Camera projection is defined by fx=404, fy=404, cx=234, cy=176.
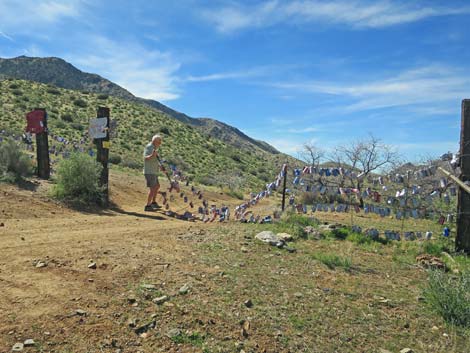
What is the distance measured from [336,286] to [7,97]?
36.6 m

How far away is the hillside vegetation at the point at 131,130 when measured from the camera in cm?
2825

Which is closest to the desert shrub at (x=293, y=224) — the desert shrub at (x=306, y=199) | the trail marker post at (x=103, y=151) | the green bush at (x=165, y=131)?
the trail marker post at (x=103, y=151)

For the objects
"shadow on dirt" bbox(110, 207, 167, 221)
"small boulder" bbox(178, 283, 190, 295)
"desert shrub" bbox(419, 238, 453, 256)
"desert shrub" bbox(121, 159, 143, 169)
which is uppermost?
"desert shrub" bbox(121, 159, 143, 169)

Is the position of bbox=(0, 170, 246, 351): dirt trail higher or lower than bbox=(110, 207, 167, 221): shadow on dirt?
lower

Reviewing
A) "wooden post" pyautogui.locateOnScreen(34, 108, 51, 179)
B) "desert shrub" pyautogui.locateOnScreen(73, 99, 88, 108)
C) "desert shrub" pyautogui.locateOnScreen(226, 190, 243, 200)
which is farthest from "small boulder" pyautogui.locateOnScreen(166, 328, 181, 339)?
"desert shrub" pyautogui.locateOnScreen(73, 99, 88, 108)

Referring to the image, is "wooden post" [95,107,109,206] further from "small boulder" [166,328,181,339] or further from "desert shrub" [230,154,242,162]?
"desert shrub" [230,154,242,162]

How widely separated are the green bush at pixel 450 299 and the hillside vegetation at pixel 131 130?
18.9 m

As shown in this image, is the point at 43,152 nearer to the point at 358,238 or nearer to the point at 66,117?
the point at 358,238

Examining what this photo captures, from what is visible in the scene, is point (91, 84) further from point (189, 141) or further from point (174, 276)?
point (174, 276)

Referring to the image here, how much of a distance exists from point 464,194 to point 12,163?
11.0 meters

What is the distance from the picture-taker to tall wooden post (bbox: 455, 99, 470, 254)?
730cm

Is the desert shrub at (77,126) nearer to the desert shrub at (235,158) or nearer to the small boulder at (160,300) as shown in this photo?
the desert shrub at (235,158)

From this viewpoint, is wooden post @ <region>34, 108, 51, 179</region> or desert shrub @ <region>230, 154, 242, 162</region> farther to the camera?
desert shrub @ <region>230, 154, 242, 162</region>

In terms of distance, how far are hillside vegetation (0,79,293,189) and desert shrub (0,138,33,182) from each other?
12.4m
